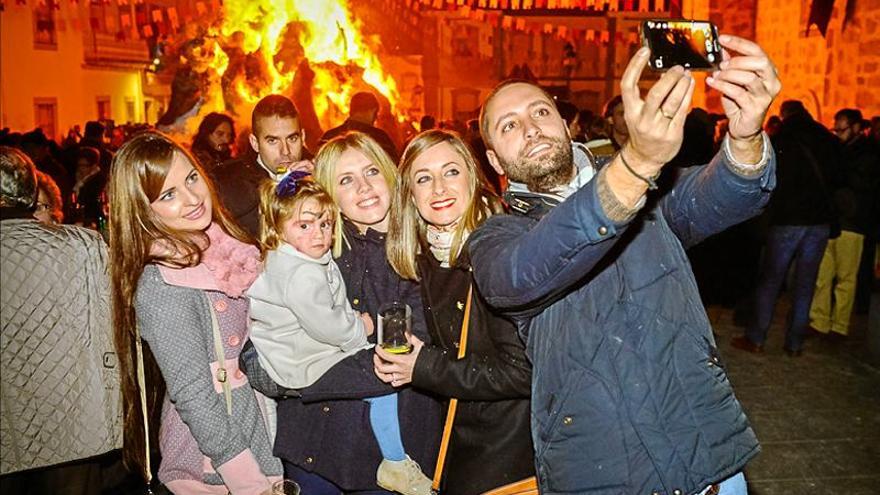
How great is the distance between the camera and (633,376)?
226 cm

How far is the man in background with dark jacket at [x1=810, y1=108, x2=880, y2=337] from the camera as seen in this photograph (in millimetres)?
8266

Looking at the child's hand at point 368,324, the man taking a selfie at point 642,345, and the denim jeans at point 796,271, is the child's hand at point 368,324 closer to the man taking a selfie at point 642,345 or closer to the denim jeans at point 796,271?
the man taking a selfie at point 642,345

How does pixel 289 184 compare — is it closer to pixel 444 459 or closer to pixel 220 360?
pixel 220 360

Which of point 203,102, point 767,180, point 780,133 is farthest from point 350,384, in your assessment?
point 203,102

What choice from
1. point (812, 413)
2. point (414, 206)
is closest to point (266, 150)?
point (414, 206)

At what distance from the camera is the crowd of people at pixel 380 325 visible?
7.45 feet

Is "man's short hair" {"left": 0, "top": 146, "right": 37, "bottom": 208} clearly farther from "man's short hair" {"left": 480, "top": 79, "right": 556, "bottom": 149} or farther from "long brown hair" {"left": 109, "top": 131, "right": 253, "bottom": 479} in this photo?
"man's short hair" {"left": 480, "top": 79, "right": 556, "bottom": 149}

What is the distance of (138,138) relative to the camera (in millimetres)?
3180

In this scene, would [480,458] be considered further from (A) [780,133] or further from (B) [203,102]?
(B) [203,102]

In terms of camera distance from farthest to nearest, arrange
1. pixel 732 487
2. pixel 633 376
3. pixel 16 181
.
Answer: pixel 16 181 < pixel 732 487 < pixel 633 376

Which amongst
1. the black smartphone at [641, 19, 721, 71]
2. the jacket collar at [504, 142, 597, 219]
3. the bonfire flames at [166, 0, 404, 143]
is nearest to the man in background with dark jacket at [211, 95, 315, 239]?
the jacket collar at [504, 142, 597, 219]

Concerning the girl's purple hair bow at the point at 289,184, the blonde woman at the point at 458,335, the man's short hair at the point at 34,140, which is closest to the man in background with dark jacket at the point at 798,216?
the blonde woman at the point at 458,335

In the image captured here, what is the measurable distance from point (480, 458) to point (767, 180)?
1.44 m

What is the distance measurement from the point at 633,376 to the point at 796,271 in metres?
6.28
